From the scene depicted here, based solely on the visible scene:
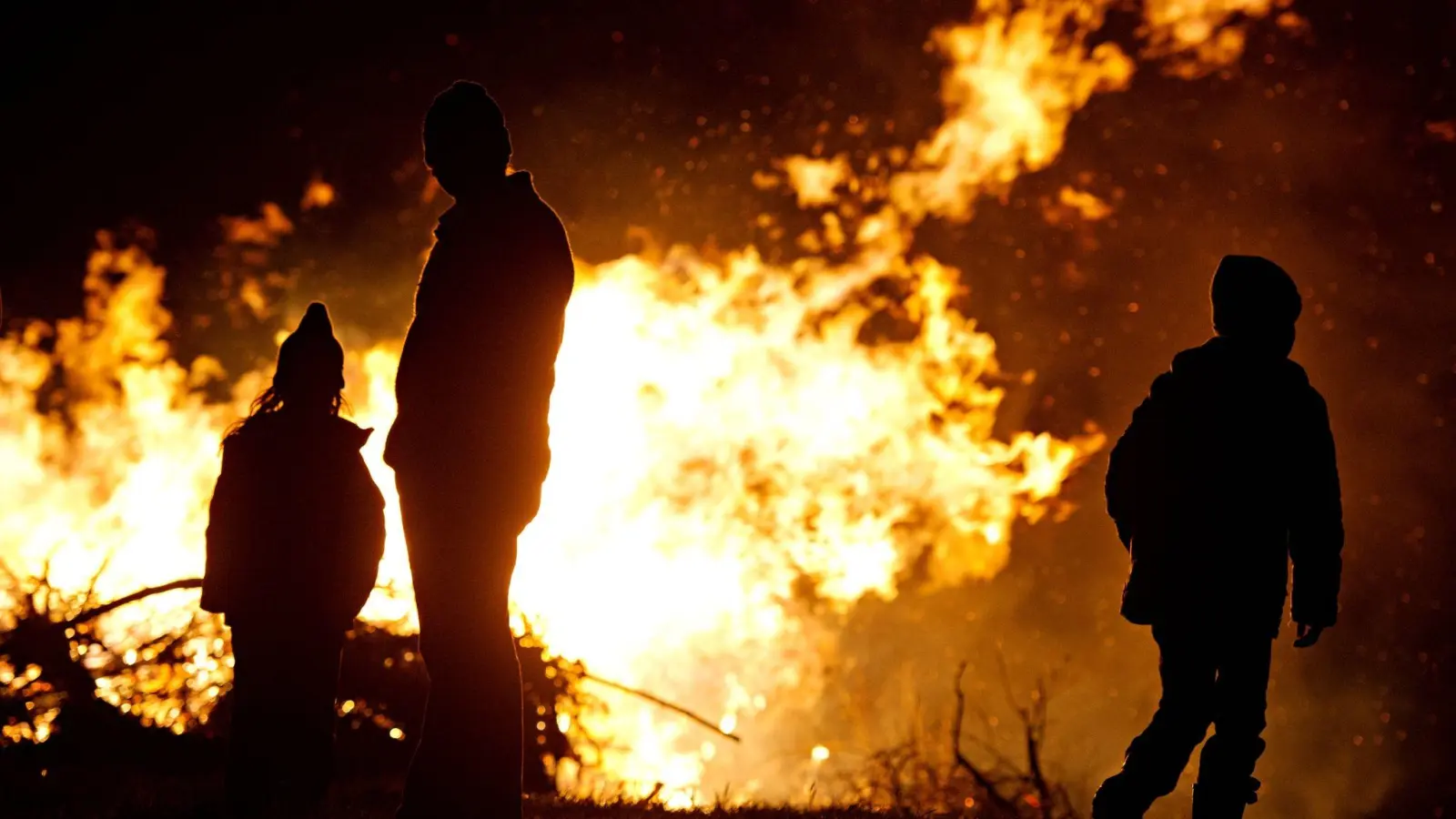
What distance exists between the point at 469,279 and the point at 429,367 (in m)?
0.37

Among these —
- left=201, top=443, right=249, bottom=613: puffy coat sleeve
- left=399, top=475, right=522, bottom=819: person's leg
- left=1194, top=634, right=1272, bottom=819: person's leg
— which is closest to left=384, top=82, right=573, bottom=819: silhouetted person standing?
left=399, top=475, right=522, bottom=819: person's leg

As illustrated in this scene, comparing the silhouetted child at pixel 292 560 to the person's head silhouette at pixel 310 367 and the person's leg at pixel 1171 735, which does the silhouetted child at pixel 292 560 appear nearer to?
the person's head silhouette at pixel 310 367

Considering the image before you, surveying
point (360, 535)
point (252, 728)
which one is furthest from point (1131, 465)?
point (252, 728)

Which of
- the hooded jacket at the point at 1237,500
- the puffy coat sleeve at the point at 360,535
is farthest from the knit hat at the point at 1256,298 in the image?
the puffy coat sleeve at the point at 360,535

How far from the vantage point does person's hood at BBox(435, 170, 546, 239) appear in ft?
14.7

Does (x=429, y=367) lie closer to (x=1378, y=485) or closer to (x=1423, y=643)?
(x=1378, y=485)

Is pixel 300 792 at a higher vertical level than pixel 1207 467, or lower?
lower

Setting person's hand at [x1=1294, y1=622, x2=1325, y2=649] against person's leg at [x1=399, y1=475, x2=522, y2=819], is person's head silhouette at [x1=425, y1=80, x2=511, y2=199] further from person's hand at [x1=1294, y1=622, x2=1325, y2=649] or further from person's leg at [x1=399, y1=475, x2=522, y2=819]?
person's hand at [x1=1294, y1=622, x2=1325, y2=649]

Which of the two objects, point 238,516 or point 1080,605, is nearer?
point 238,516

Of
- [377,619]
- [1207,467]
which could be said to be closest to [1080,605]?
[377,619]

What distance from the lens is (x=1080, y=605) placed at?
143ft

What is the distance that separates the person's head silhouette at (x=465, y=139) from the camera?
4.62 m

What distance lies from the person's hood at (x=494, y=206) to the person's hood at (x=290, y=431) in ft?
5.83

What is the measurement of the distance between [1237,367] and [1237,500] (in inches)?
22.6
